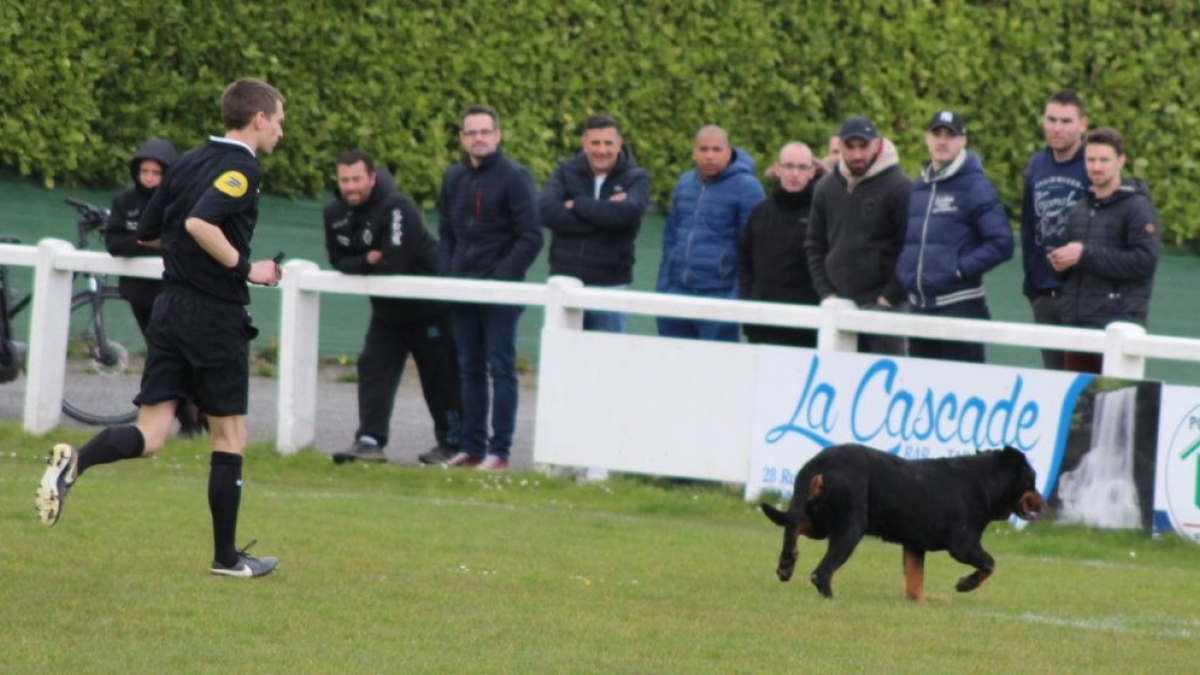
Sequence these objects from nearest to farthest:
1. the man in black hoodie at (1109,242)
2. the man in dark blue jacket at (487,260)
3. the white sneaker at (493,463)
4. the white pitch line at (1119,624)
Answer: the white pitch line at (1119,624), the man in black hoodie at (1109,242), the white sneaker at (493,463), the man in dark blue jacket at (487,260)

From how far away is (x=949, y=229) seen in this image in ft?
44.0

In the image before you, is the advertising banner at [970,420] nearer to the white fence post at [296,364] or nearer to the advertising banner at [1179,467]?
the advertising banner at [1179,467]

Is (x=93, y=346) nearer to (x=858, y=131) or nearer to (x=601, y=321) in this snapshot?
(x=601, y=321)

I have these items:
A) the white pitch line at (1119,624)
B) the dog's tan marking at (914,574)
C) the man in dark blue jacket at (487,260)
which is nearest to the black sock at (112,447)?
the dog's tan marking at (914,574)

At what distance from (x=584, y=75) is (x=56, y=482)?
10919 millimetres

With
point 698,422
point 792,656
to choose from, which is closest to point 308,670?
point 792,656

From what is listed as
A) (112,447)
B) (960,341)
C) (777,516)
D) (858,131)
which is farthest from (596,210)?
(112,447)

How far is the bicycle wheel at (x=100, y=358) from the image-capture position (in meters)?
15.7

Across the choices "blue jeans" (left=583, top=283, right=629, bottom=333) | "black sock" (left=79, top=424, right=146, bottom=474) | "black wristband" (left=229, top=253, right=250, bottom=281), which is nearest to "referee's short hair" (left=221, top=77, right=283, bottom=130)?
"black wristband" (left=229, top=253, right=250, bottom=281)

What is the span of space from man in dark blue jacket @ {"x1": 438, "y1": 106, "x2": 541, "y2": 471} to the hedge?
3953mm

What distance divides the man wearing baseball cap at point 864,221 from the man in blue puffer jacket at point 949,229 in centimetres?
11

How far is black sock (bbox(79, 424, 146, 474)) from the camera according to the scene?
9.01m

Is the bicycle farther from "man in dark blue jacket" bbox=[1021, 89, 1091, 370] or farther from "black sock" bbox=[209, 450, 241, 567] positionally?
"black sock" bbox=[209, 450, 241, 567]

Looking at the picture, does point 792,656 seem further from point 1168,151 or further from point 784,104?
point 1168,151
